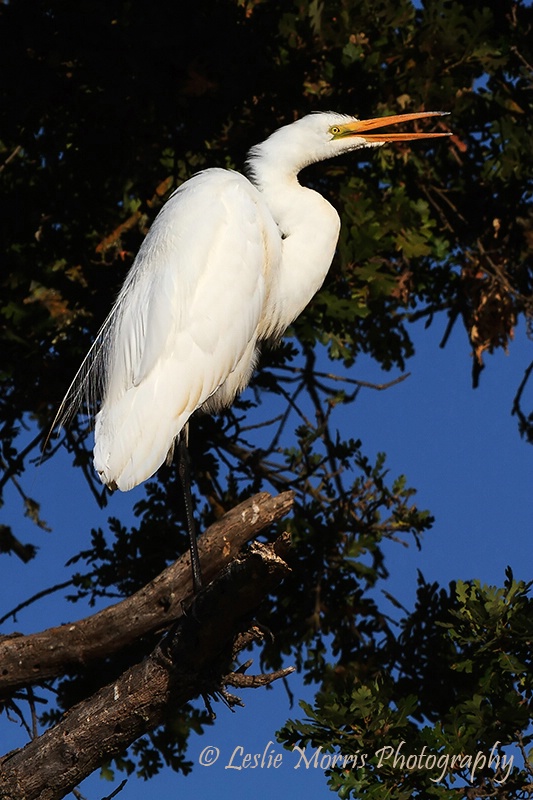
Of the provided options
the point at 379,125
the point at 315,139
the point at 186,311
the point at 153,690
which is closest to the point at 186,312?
the point at 186,311

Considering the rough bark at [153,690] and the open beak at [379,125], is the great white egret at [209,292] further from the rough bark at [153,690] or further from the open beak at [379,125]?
the rough bark at [153,690]

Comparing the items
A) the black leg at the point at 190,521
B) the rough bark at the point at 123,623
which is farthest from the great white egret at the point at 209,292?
the rough bark at the point at 123,623

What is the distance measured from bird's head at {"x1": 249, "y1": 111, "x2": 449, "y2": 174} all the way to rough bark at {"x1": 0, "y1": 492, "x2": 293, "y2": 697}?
1339 mm

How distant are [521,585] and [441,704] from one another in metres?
1.41

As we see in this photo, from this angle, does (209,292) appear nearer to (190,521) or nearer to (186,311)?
(186,311)

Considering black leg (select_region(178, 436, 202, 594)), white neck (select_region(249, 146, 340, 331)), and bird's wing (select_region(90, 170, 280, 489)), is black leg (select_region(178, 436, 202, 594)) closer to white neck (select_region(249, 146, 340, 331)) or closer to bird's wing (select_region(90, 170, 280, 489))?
bird's wing (select_region(90, 170, 280, 489))

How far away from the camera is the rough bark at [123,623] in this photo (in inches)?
158

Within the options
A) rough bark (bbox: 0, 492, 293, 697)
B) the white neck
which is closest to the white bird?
the white neck

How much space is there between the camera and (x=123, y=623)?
13.8ft

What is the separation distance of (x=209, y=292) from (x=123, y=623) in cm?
135

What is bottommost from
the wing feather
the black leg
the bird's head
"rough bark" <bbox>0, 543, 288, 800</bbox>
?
"rough bark" <bbox>0, 543, 288, 800</bbox>

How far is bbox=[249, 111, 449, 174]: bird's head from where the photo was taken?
415 centimetres

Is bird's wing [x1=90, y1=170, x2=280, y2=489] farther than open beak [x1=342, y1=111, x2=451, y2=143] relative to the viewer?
No

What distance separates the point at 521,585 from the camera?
10.9 ft
